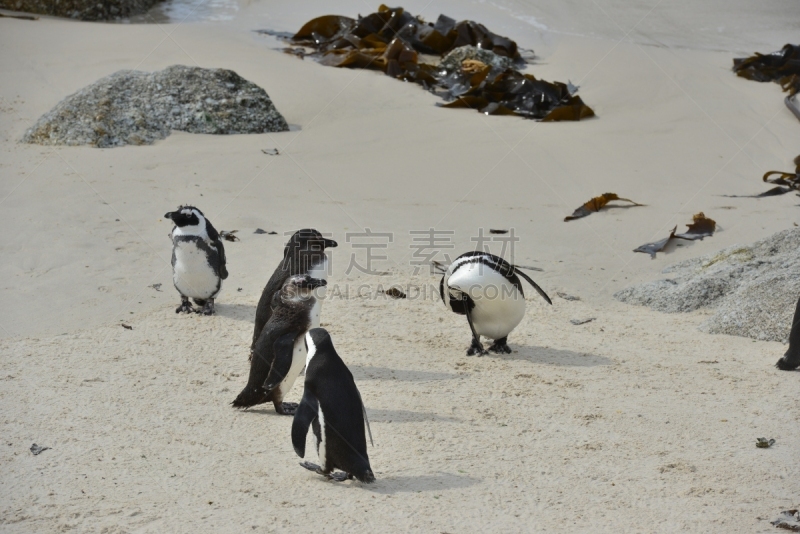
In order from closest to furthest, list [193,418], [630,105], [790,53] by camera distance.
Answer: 1. [193,418]
2. [630,105]
3. [790,53]

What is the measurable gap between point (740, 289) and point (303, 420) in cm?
323

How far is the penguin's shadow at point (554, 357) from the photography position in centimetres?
450

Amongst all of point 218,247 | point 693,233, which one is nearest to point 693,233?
point 693,233

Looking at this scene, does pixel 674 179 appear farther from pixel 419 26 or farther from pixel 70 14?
pixel 70 14

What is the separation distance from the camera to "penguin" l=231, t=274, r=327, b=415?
3740mm

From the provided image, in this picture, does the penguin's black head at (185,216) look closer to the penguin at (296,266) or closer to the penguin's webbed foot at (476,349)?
the penguin at (296,266)

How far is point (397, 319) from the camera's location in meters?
5.10

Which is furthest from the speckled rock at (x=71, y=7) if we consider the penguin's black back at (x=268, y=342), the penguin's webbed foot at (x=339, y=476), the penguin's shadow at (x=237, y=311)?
the penguin's webbed foot at (x=339, y=476)

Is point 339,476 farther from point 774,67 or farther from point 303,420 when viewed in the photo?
point 774,67

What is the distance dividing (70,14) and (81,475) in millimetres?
9779

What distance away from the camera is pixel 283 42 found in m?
11.1

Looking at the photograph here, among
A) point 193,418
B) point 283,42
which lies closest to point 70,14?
point 283,42

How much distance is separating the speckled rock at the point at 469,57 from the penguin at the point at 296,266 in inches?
239

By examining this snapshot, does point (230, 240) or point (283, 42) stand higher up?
point (283, 42)
